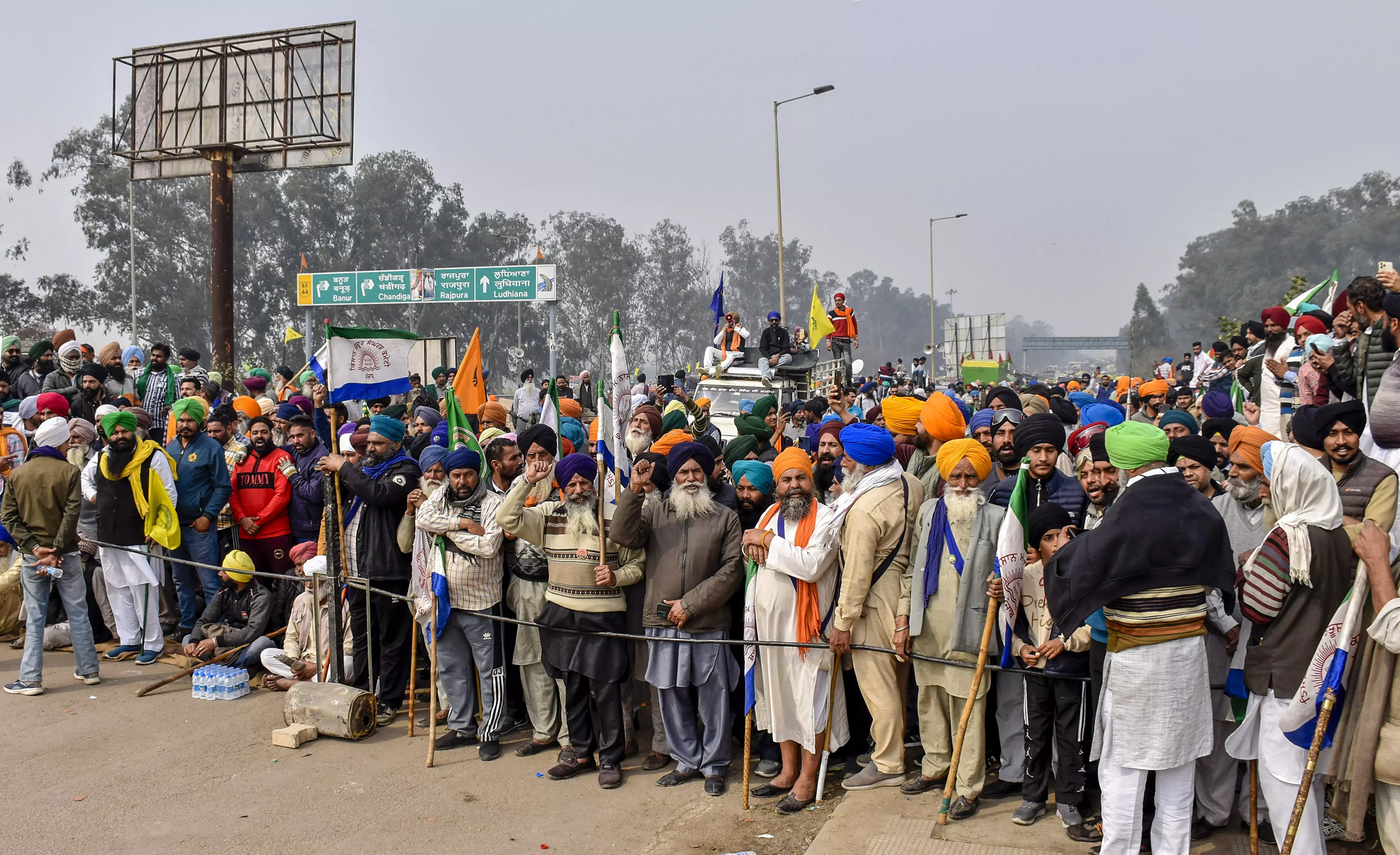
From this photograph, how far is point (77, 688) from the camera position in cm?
820

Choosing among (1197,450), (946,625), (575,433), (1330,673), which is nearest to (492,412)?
(575,433)

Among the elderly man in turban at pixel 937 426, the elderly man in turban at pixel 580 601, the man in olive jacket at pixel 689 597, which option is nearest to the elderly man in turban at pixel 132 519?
the elderly man in turban at pixel 580 601

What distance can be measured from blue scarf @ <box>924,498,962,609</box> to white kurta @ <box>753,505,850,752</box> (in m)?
0.52

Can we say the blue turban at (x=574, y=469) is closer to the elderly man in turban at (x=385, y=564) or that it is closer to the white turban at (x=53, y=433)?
the elderly man in turban at (x=385, y=564)

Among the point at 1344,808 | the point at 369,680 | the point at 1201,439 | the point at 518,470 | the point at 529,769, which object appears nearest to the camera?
the point at 1344,808

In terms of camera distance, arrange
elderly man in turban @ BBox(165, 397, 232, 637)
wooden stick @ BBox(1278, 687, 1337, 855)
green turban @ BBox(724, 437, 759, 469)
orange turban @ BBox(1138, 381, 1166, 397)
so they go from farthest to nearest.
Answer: orange turban @ BBox(1138, 381, 1166, 397), elderly man in turban @ BBox(165, 397, 232, 637), green turban @ BBox(724, 437, 759, 469), wooden stick @ BBox(1278, 687, 1337, 855)

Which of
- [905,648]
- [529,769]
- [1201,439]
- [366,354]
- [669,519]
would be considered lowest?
[529,769]

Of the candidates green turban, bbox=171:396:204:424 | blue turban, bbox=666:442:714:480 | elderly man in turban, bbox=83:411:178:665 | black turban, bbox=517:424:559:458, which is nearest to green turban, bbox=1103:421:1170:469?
Answer: blue turban, bbox=666:442:714:480

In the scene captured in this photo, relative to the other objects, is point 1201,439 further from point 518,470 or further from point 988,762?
point 518,470

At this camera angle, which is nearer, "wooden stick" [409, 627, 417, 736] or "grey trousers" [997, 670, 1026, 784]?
"grey trousers" [997, 670, 1026, 784]

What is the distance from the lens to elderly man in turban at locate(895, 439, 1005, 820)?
Answer: 5.35m

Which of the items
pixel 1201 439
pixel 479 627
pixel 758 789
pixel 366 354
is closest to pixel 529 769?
pixel 479 627

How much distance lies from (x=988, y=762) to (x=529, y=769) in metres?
2.73

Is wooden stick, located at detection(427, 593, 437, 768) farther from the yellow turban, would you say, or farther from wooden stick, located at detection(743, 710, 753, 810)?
the yellow turban
